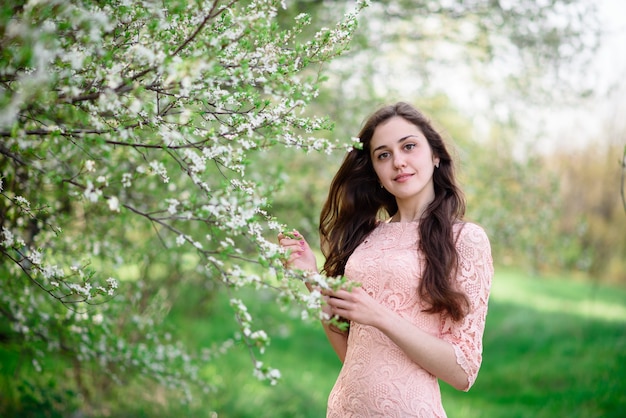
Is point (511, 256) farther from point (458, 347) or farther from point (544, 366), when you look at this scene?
point (458, 347)

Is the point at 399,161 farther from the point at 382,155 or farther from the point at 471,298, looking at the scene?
the point at 471,298

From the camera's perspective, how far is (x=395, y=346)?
2.50 meters

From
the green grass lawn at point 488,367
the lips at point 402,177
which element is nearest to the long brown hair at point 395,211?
the lips at point 402,177

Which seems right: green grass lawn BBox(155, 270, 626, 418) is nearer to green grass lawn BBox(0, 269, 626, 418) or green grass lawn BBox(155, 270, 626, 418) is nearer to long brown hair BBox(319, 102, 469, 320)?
green grass lawn BBox(0, 269, 626, 418)

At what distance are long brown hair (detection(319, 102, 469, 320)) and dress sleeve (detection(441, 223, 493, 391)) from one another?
→ 4 centimetres

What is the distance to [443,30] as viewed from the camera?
688 centimetres

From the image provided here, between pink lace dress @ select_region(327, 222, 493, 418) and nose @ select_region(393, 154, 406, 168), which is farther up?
nose @ select_region(393, 154, 406, 168)

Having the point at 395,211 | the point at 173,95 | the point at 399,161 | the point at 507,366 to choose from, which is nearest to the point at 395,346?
the point at 399,161

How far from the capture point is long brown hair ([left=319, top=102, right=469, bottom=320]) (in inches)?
96.3

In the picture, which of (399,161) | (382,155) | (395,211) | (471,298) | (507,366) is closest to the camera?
(471,298)

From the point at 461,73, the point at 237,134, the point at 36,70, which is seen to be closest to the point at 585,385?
the point at 461,73

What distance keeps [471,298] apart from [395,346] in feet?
1.21

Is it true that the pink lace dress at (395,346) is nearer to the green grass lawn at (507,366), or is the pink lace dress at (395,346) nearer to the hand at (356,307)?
the hand at (356,307)

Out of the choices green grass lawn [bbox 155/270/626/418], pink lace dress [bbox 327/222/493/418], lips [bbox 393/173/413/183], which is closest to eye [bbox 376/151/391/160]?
lips [bbox 393/173/413/183]
